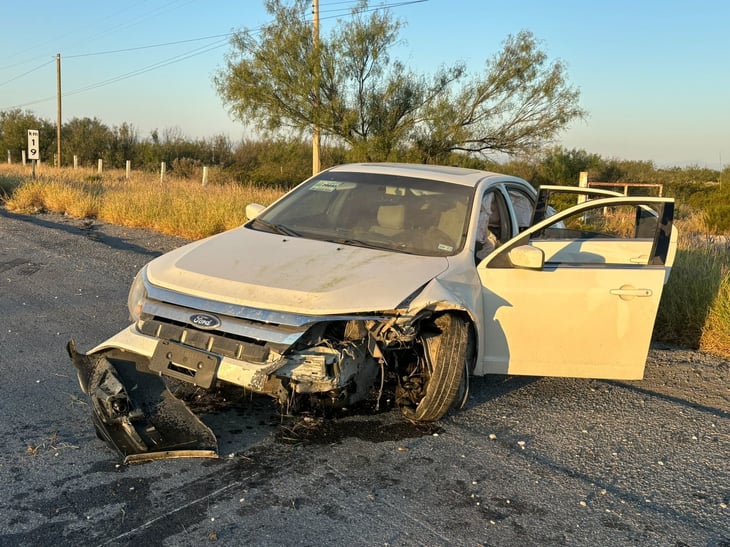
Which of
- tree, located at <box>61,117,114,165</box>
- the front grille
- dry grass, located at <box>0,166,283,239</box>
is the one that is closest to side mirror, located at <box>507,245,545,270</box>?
the front grille

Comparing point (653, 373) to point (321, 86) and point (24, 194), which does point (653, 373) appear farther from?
point (321, 86)

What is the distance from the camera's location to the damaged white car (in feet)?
11.7

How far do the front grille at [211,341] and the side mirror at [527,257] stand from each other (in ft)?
5.91

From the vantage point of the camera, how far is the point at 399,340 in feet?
12.2

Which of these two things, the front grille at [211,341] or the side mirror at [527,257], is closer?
the front grille at [211,341]

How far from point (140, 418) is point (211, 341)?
1.93ft

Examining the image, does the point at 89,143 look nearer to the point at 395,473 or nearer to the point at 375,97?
the point at 375,97

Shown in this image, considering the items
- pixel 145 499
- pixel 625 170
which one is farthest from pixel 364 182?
pixel 625 170

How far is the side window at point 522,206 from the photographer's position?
6121mm

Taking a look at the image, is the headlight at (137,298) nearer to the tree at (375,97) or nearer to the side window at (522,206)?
the side window at (522,206)

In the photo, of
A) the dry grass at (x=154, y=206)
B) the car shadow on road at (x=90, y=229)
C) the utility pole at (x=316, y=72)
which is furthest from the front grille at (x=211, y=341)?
the utility pole at (x=316, y=72)

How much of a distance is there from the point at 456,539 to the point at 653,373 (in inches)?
128

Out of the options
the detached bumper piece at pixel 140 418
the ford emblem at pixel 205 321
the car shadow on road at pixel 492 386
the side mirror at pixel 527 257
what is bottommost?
the car shadow on road at pixel 492 386

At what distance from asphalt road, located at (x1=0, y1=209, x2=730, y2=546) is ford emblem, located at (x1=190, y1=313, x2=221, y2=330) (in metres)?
0.70
